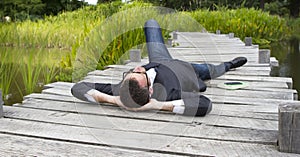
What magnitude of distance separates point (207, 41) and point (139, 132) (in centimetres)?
164

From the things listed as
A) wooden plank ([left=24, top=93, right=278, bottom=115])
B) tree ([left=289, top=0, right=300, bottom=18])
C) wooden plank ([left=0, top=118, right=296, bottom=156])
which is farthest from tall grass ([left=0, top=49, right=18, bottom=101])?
tree ([left=289, top=0, right=300, bottom=18])

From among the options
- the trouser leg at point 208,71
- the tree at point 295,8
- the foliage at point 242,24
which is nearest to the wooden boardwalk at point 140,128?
the trouser leg at point 208,71

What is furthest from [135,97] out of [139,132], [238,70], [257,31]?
[257,31]

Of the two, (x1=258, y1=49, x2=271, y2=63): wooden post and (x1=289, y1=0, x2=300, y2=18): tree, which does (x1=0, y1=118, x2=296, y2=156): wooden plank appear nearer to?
(x1=258, y1=49, x2=271, y2=63): wooden post

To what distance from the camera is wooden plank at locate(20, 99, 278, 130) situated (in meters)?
2.05

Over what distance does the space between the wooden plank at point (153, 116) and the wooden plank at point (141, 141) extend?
0.26 m

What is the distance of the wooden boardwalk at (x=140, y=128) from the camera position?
174 centimetres

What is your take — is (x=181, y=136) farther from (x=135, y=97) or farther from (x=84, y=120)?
(x=84, y=120)

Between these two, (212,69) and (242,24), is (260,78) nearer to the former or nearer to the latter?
(212,69)

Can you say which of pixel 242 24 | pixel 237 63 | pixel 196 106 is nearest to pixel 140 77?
pixel 196 106

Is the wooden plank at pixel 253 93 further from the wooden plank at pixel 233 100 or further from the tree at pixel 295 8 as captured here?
the tree at pixel 295 8

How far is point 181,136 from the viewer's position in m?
1.90

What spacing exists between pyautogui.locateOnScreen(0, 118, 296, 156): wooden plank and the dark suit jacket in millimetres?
344

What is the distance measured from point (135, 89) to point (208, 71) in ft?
4.09
